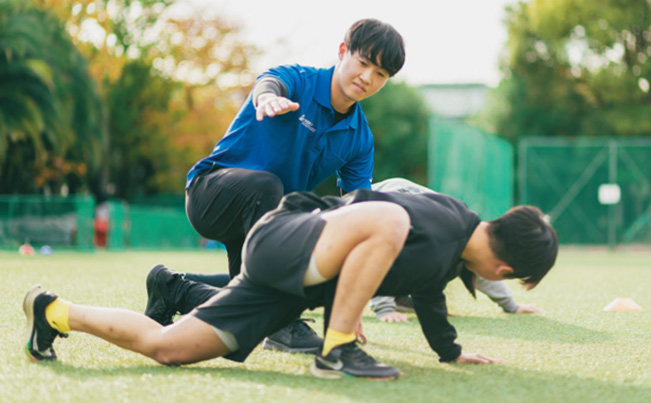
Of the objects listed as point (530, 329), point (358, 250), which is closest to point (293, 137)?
point (358, 250)

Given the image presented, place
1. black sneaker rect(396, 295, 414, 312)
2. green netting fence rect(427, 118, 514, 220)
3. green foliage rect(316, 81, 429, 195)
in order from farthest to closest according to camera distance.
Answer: green foliage rect(316, 81, 429, 195), green netting fence rect(427, 118, 514, 220), black sneaker rect(396, 295, 414, 312)

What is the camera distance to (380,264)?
240 cm

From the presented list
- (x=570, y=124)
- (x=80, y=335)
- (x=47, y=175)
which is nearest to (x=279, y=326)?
(x=80, y=335)

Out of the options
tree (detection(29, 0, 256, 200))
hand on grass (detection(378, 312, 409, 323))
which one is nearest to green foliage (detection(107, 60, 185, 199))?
tree (detection(29, 0, 256, 200))

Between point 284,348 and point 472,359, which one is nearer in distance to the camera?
point 472,359

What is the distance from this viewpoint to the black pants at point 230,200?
308 cm

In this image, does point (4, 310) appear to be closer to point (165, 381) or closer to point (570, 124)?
point (165, 381)

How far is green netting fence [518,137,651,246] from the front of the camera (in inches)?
721

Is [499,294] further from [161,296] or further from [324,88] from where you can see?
[161,296]

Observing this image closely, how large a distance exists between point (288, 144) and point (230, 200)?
14.4 inches

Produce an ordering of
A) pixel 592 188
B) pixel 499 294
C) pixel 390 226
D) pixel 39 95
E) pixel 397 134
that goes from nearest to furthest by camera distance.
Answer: pixel 390 226, pixel 499 294, pixel 592 188, pixel 39 95, pixel 397 134

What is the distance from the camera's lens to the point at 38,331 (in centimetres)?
271

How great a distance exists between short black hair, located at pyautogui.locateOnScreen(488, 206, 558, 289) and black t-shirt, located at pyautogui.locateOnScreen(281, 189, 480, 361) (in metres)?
0.10

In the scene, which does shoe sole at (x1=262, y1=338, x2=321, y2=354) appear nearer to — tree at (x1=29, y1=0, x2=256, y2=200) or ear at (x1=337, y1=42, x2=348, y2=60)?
ear at (x1=337, y1=42, x2=348, y2=60)
